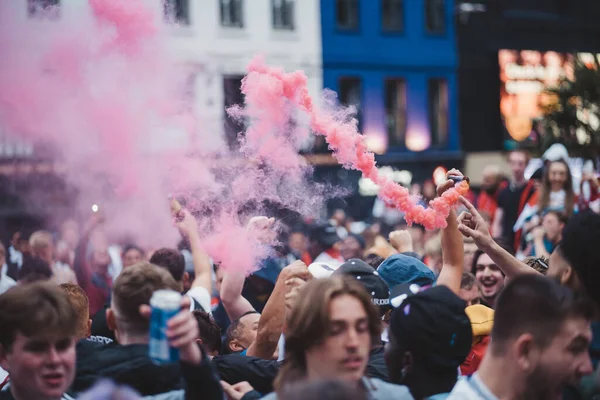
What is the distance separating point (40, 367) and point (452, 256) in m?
2.35

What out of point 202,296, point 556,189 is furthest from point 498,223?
point 202,296

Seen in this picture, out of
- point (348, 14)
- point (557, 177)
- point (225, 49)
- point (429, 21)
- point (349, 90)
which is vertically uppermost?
point (348, 14)

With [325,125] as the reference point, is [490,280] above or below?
below

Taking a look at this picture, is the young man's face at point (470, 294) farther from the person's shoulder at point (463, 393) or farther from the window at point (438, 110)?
the window at point (438, 110)

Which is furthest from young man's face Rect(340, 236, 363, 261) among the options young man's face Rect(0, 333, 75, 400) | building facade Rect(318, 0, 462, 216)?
building facade Rect(318, 0, 462, 216)

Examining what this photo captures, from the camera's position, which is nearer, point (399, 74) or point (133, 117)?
point (133, 117)

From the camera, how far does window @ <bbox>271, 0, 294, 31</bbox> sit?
89.5 ft

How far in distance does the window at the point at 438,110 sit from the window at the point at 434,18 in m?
1.90

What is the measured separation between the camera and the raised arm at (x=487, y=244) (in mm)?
4965

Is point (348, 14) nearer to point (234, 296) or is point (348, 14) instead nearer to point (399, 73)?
point (399, 73)


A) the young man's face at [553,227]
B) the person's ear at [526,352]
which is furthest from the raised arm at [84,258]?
the person's ear at [526,352]

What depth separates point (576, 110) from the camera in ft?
76.6

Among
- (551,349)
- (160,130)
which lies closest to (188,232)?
(160,130)

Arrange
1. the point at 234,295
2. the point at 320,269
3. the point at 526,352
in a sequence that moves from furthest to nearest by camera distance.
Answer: the point at 234,295
the point at 320,269
the point at 526,352
